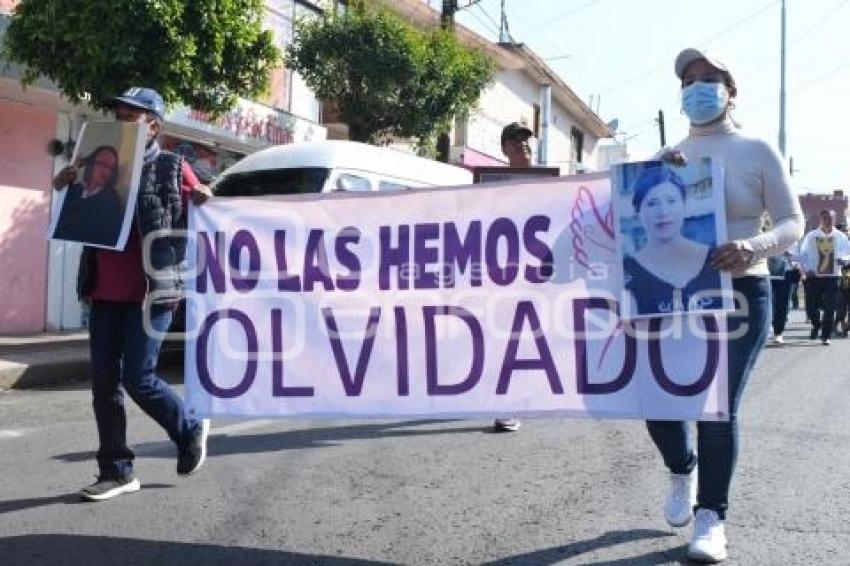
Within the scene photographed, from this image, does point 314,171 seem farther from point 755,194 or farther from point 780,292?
point 780,292

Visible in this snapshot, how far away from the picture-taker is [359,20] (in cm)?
1593

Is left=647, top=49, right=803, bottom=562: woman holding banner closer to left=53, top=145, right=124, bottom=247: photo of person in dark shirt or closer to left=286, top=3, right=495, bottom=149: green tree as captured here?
left=53, top=145, right=124, bottom=247: photo of person in dark shirt

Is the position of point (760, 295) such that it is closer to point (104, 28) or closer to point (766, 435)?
point (766, 435)

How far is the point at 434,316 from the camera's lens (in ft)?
13.4

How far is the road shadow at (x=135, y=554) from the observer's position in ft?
12.1

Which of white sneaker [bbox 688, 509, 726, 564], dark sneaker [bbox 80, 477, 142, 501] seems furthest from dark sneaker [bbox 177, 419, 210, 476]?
white sneaker [bbox 688, 509, 726, 564]

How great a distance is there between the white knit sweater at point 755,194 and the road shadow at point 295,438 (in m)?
3.04

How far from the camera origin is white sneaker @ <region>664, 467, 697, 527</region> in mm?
3973

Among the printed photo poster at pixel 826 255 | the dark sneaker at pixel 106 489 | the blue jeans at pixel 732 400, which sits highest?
the printed photo poster at pixel 826 255

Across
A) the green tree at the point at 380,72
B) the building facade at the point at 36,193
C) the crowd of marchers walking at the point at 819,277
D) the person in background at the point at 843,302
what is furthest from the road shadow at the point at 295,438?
the person in background at the point at 843,302

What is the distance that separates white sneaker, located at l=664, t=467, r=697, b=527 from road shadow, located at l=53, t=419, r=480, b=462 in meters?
2.51

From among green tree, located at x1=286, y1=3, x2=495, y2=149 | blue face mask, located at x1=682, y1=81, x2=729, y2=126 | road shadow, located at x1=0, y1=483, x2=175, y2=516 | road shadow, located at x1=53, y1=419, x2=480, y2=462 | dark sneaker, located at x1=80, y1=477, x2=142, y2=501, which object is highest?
green tree, located at x1=286, y1=3, x2=495, y2=149

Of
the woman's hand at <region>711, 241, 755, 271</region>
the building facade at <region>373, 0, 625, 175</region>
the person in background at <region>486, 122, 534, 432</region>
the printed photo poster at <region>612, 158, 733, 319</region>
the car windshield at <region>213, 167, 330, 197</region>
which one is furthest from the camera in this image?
the building facade at <region>373, 0, 625, 175</region>

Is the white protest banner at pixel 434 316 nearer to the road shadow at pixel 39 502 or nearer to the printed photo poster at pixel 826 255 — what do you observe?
the road shadow at pixel 39 502
